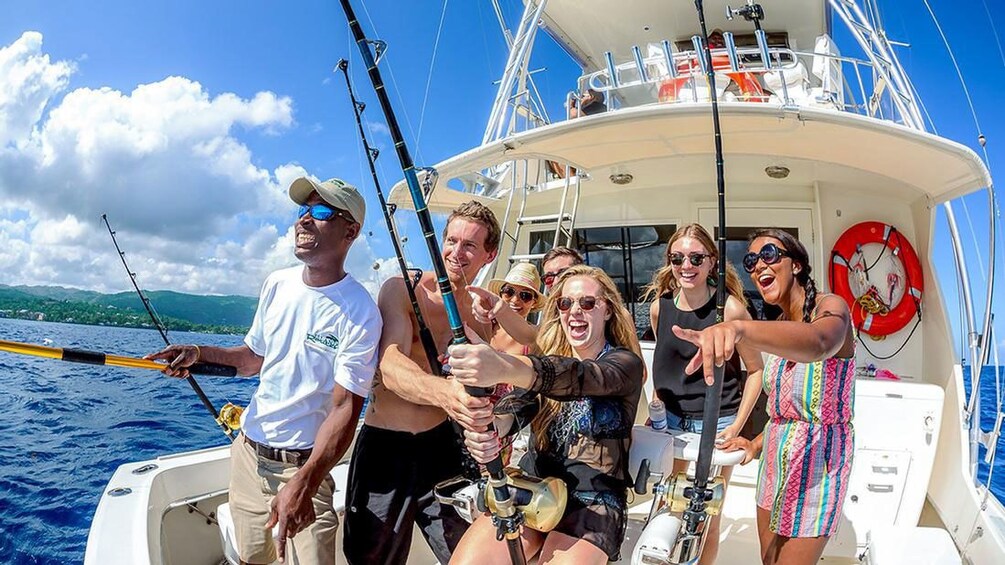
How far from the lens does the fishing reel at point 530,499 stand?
1.66 meters

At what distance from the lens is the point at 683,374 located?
2561 millimetres

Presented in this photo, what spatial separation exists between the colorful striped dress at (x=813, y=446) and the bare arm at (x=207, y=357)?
1998mm

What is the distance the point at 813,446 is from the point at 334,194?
73.1 inches

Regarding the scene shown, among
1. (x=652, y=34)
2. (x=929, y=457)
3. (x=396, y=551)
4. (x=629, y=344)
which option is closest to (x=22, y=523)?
(x=396, y=551)

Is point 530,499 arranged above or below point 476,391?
below

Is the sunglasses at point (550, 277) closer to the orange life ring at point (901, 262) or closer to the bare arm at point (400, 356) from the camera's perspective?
the bare arm at point (400, 356)

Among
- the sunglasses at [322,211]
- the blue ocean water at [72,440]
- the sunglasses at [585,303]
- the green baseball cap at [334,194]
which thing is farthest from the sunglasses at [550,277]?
the blue ocean water at [72,440]

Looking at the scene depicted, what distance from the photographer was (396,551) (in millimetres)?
2008

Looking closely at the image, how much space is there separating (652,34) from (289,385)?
684cm

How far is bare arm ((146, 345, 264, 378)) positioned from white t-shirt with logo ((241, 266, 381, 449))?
35 centimetres

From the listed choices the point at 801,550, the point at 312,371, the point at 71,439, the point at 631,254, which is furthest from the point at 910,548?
the point at 71,439

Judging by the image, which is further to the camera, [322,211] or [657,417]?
[657,417]

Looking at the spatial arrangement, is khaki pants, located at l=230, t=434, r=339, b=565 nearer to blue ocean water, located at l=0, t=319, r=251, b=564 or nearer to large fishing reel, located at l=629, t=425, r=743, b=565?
large fishing reel, located at l=629, t=425, r=743, b=565

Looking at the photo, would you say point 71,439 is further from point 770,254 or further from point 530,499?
point 770,254
